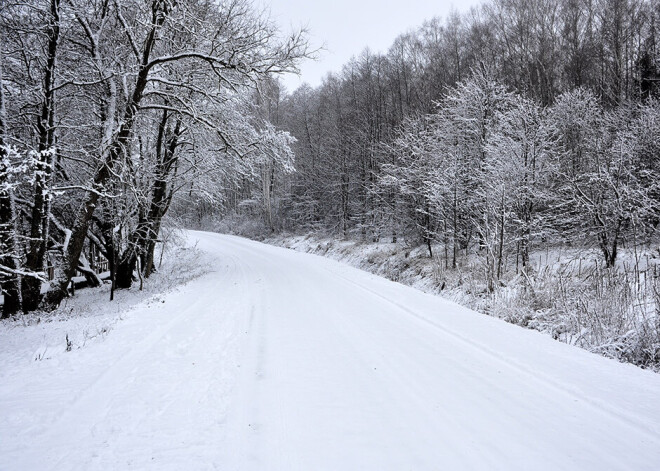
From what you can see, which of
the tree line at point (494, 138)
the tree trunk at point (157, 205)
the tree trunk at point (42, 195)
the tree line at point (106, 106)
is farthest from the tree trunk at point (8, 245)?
→ the tree line at point (494, 138)

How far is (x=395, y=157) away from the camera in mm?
22672

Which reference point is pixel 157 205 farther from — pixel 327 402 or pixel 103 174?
pixel 327 402

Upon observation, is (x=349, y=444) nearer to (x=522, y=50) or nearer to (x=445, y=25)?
(x=522, y=50)

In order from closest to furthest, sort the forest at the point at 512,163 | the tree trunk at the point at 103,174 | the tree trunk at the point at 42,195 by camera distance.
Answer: the forest at the point at 512,163 → the tree trunk at the point at 42,195 → the tree trunk at the point at 103,174

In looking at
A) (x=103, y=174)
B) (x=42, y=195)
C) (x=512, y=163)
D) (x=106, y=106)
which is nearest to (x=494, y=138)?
(x=512, y=163)

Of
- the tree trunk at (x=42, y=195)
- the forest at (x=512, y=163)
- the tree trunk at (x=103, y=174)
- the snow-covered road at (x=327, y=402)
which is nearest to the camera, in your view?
the snow-covered road at (x=327, y=402)

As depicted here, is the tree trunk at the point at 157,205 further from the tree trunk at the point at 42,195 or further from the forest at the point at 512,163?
the forest at the point at 512,163

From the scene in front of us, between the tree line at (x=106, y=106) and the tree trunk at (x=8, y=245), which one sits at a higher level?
the tree line at (x=106, y=106)

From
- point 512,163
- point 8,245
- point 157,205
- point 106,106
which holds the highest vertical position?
point 106,106

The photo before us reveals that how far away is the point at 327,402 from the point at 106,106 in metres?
11.3

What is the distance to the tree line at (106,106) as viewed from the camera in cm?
851

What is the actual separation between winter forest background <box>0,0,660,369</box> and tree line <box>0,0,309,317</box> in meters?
0.07

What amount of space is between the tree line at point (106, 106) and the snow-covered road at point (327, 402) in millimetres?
5000

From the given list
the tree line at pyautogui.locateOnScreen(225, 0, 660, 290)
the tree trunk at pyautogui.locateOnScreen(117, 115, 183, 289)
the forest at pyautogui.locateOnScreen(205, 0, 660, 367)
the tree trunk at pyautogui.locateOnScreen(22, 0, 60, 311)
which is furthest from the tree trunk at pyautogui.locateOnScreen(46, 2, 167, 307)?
the tree line at pyautogui.locateOnScreen(225, 0, 660, 290)
